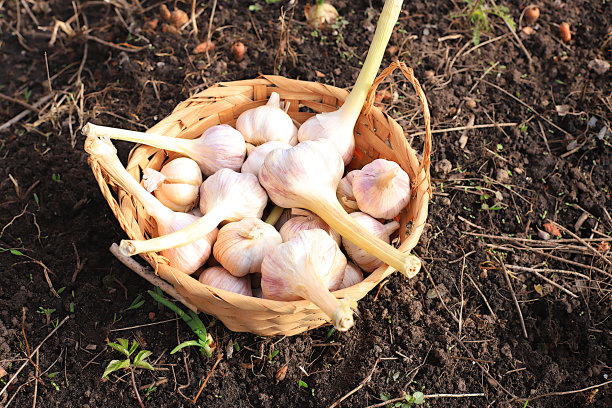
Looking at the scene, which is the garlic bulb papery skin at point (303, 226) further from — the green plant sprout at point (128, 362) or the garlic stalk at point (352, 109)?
the green plant sprout at point (128, 362)

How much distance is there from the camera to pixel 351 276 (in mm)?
1457

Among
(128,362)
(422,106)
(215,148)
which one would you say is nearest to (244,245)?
(215,148)

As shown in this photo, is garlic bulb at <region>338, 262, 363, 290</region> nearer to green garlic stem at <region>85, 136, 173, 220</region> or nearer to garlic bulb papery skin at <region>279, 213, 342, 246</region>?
garlic bulb papery skin at <region>279, 213, 342, 246</region>

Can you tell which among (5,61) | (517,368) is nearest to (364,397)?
(517,368)

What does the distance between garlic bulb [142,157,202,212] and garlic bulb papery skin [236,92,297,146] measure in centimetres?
21

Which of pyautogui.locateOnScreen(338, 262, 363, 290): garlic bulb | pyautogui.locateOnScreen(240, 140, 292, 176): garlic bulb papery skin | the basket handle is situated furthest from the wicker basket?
pyautogui.locateOnScreen(240, 140, 292, 176): garlic bulb papery skin

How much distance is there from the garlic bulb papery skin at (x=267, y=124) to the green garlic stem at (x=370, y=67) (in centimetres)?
19

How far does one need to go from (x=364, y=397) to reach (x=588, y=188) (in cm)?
116

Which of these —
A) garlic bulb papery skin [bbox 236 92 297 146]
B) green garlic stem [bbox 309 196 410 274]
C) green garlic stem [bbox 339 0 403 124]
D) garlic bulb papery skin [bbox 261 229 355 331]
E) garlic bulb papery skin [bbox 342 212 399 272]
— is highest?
green garlic stem [bbox 339 0 403 124]

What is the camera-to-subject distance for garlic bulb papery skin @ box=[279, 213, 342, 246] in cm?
147

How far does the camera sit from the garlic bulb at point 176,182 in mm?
1529

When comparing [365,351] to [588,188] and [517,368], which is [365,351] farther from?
[588,188]

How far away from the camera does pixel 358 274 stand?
1479 millimetres

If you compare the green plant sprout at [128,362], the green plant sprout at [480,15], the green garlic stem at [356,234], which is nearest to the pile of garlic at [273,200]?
the green garlic stem at [356,234]
